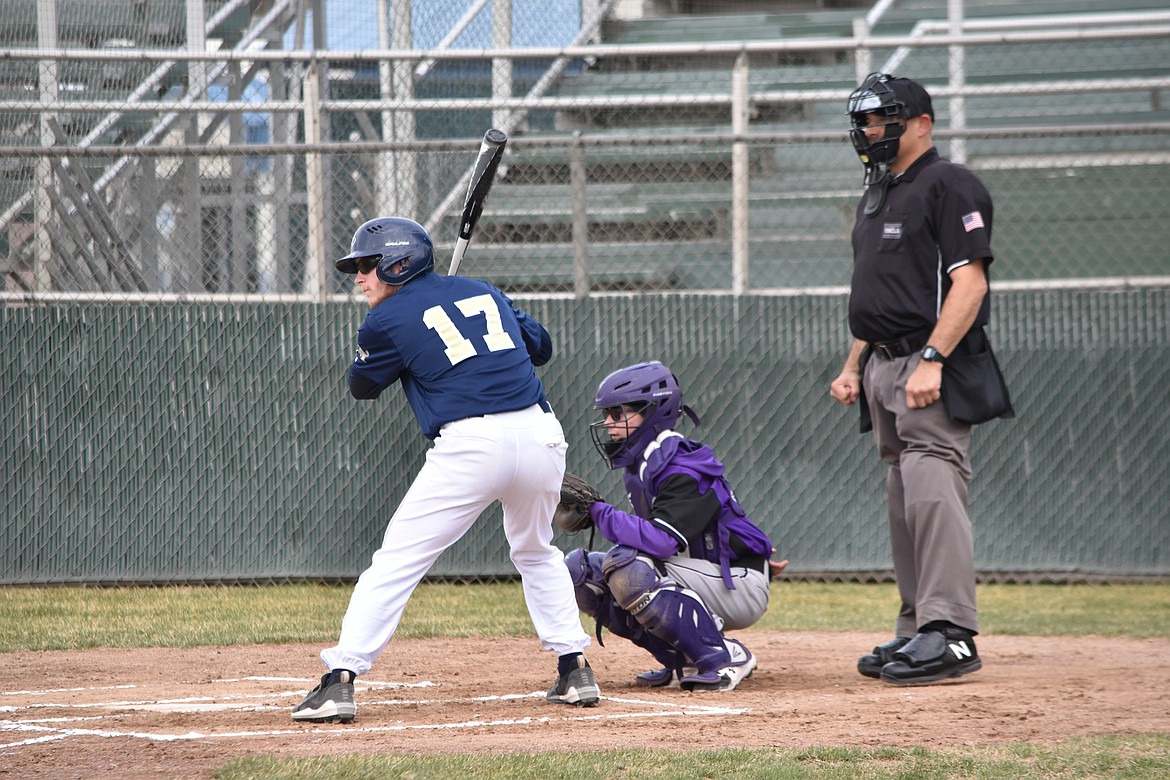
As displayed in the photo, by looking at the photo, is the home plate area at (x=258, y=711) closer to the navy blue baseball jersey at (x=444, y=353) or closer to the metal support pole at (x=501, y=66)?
the navy blue baseball jersey at (x=444, y=353)

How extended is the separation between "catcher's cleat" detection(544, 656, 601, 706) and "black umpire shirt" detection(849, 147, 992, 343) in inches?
69.9

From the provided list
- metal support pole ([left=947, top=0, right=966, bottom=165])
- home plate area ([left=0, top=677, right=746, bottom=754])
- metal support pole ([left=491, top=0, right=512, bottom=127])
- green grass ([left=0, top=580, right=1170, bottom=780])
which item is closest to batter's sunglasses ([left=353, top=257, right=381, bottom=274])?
home plate area ([left=0, top=677, right=746, bottom=754])

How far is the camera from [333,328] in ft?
25.3

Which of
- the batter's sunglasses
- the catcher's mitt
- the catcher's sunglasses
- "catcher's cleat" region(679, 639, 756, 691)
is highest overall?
the batter's sunglasses

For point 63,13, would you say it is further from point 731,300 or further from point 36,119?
point 731,300

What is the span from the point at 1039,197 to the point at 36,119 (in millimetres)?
6619

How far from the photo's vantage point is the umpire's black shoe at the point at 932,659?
4.95 meters

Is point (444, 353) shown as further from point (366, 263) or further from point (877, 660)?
point (877, 660)

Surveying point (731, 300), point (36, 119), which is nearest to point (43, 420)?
point (36, 119)

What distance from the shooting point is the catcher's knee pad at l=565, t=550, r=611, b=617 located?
5.00 metres

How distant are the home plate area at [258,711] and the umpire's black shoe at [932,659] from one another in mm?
796

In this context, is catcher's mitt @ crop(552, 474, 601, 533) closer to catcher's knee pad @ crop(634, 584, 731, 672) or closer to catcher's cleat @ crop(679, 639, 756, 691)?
catcher's knee pad @ crop(634, 584, 731, 672)

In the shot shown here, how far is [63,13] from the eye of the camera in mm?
8133

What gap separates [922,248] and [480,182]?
1.73m
